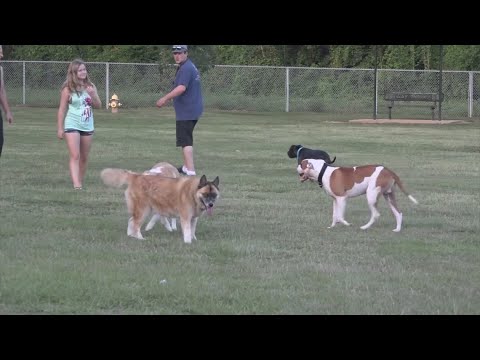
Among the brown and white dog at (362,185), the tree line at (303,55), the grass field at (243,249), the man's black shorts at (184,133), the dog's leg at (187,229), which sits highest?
the tree line at (303,55)

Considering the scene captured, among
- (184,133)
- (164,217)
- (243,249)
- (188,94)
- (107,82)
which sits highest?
(107,82)

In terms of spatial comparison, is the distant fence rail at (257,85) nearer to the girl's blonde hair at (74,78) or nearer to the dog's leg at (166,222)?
the girl's blonde hair at (74,78)

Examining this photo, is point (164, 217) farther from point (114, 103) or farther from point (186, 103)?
point (114, 103)

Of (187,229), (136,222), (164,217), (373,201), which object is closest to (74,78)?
(164,217)

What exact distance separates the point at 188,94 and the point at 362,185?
134 inches

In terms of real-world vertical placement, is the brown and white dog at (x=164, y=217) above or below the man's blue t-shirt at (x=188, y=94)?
below

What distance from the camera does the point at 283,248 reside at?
30.2 ft

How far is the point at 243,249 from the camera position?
9000 millimetres

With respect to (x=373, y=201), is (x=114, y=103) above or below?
above

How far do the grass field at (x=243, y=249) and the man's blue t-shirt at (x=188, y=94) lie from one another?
1311 mm

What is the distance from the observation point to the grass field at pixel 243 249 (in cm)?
692

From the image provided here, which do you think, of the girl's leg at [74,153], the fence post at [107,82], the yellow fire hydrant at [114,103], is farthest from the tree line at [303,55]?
the girl's leg at [74,153]

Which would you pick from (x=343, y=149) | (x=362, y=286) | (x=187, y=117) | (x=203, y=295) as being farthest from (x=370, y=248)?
(x=343, y=149)

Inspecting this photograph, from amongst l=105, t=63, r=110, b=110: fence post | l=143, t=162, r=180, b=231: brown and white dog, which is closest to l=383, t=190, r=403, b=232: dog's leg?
l=143, t=162, r=180, b=231: brown and white dog
